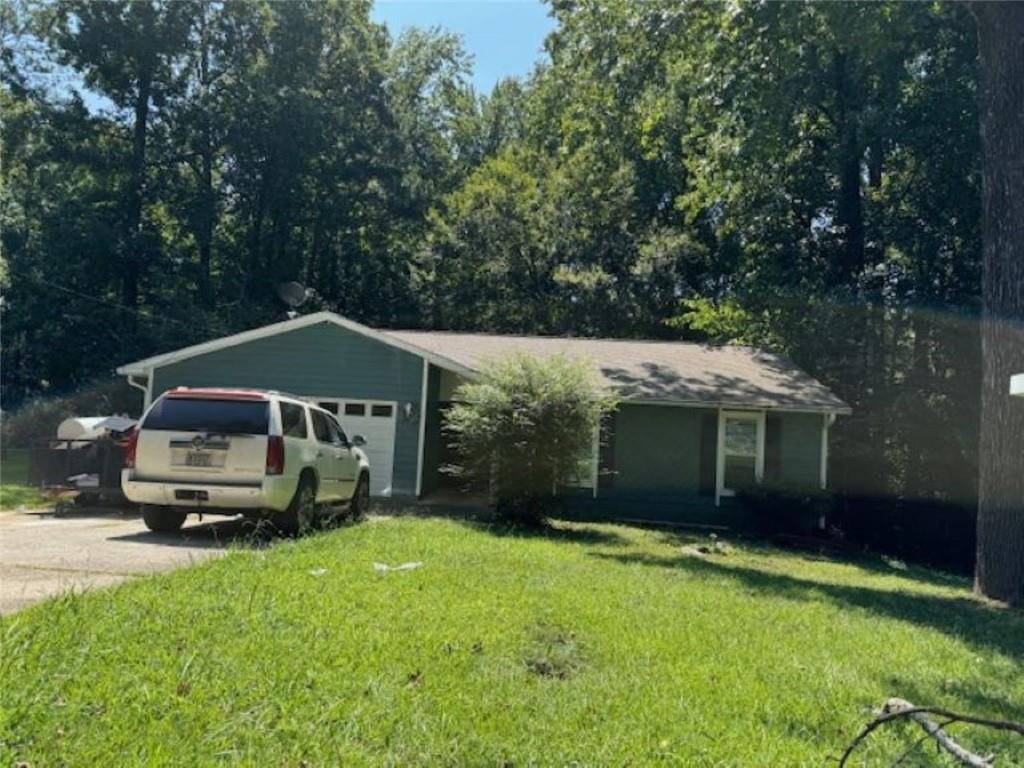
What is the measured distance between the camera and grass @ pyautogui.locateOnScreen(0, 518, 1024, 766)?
3.42 metres

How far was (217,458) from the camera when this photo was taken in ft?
29.9

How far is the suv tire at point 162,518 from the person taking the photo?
9.73 meters

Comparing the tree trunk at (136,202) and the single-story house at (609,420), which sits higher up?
the tree trunk at (136,202)

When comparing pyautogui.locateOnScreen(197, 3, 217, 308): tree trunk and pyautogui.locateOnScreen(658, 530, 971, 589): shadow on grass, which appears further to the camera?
pyautogui.locateOnScreen(197, 3, 217, 308): tree trunk

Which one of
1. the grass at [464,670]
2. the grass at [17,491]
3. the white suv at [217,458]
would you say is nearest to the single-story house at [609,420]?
the grass at [17,491]

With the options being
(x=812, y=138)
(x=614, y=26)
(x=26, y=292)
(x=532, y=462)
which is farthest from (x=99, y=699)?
(x=26, y=292)

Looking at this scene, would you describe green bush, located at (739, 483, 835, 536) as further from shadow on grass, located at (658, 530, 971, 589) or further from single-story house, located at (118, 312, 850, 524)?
single-story house, located at (118, 312, 850, 524)

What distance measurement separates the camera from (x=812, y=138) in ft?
76.0

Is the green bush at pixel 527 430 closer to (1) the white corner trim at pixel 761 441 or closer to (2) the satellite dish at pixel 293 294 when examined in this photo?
(1) the white corner trim at pixel 761 441

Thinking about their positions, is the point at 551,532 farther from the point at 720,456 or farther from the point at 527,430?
the point at 720,456

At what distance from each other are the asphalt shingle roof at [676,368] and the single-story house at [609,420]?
8cm

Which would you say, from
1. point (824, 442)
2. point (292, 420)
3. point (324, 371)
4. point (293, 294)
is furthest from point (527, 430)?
point (293, 294)

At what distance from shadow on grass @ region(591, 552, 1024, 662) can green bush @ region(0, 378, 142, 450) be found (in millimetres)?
23072

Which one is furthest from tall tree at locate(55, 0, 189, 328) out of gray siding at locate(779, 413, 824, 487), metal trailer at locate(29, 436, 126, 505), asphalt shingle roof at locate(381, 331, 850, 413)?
gray siding at locate(779, 413, 824, 487)
